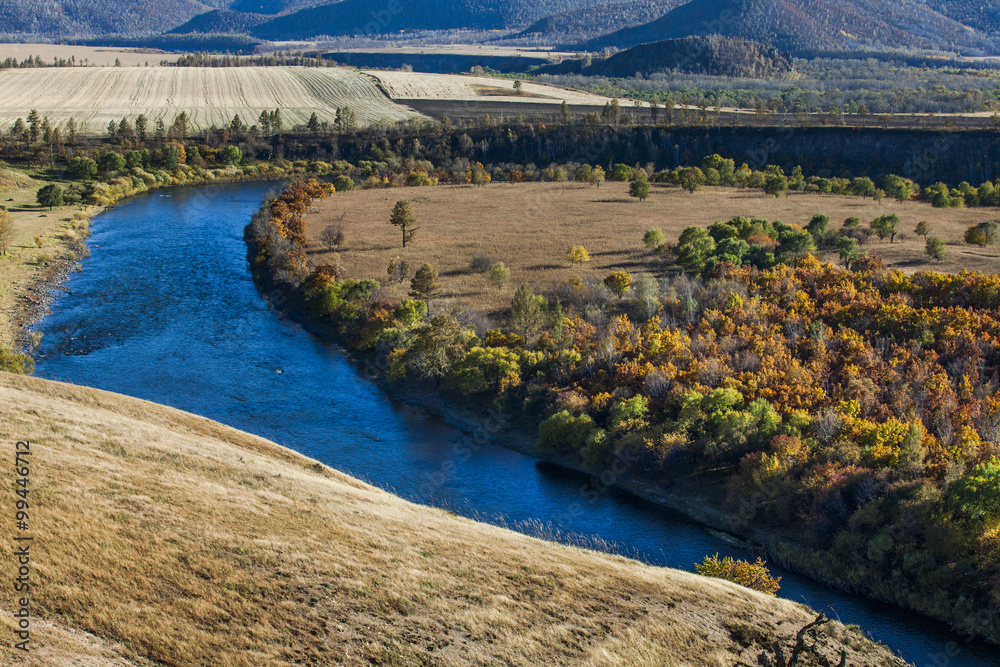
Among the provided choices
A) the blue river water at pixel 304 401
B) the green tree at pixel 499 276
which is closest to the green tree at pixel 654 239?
the green tree at pixel 499 276

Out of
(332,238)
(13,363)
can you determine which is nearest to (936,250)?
(332,238)

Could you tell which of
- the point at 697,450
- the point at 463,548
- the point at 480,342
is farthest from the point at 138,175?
the point at 463,548

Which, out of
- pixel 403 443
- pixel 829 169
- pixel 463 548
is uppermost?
pixel 829 169

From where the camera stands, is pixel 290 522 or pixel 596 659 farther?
pixel 290 522

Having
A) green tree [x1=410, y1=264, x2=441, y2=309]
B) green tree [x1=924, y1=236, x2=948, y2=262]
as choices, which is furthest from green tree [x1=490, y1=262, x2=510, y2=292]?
green tree [x1=924, y1=236, x2=948, y2=262]

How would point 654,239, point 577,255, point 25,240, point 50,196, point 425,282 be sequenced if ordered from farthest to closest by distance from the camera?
point 50,196 < point 25,240 < point 654,239 < point 577,255 < point 425,282

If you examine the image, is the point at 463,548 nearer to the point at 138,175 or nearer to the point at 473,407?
the point at 473,407

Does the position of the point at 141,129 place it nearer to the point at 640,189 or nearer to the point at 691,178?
the point at 640,189
